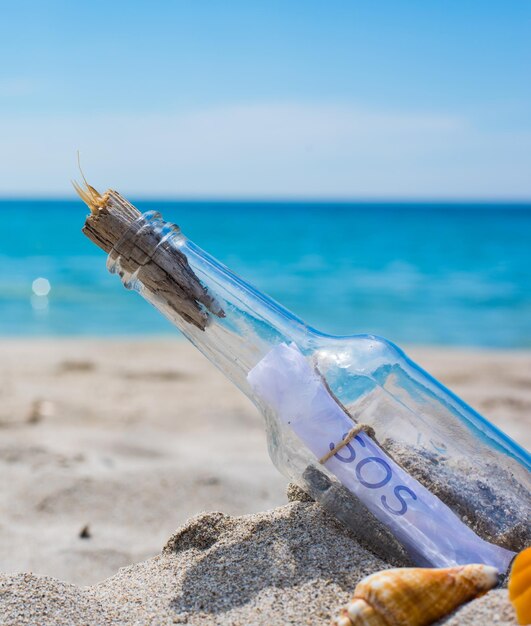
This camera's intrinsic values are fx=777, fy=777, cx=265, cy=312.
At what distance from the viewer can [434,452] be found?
1814mm

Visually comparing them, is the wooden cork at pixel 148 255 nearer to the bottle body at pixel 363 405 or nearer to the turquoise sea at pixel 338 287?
the bottle body at pixel 363 405

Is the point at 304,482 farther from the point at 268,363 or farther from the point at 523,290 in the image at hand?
the point at 523,290

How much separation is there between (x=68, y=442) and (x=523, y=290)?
13.9 meters

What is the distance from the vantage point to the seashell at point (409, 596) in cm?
132

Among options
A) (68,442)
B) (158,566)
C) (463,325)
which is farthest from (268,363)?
(463,325)

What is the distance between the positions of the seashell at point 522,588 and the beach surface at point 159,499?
0.03m

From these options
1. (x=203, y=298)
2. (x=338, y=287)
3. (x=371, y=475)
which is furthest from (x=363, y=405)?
(x=338, y=287)

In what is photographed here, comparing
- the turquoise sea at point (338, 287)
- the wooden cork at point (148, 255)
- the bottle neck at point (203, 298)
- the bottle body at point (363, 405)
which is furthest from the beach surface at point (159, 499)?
the turquoise sea at point (338, 287)

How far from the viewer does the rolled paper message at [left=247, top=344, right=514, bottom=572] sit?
161 centimetres

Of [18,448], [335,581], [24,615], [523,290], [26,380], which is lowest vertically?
[523,290]

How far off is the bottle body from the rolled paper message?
14 millimetres

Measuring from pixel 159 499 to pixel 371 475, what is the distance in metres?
2.10

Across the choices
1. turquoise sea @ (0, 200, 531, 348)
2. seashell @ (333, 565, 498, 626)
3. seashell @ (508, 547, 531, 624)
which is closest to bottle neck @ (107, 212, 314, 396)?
seashell @ (333, 565, 498, 626)

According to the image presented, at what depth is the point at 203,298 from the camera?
176cm
